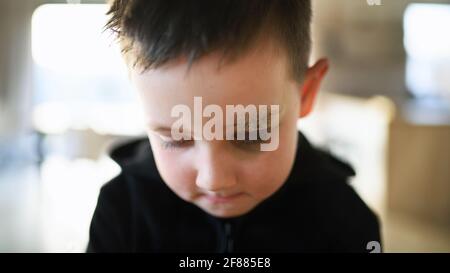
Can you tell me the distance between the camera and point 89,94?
0.55m

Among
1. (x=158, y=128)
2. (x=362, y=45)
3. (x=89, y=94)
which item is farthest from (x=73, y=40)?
(x=362, y=45)

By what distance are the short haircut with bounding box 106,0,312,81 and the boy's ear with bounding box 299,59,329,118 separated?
8 cm

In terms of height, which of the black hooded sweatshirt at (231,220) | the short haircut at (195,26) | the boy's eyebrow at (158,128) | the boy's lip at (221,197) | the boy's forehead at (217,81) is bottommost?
the black hooded sweatshirt at (231,220)

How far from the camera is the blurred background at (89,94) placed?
1.62 feet

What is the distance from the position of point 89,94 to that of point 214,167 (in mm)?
223

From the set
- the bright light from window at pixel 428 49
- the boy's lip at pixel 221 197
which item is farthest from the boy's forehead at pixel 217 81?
the bright light from window at pixel 428 49

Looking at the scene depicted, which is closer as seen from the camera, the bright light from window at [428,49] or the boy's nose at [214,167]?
the boy's nose at [214,167]

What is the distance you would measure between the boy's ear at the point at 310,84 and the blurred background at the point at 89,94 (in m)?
0.02

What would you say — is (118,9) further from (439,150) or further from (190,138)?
(439,150)

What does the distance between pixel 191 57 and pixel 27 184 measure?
12.2 inches

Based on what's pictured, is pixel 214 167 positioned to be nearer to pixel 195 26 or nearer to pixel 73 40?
pixel 195 26

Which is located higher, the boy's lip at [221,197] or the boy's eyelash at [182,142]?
the boy's eyelash at [182,142]

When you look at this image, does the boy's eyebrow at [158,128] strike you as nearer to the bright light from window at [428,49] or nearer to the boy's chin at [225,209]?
the boy's chin at [225,209]

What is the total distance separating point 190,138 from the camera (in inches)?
16.2
